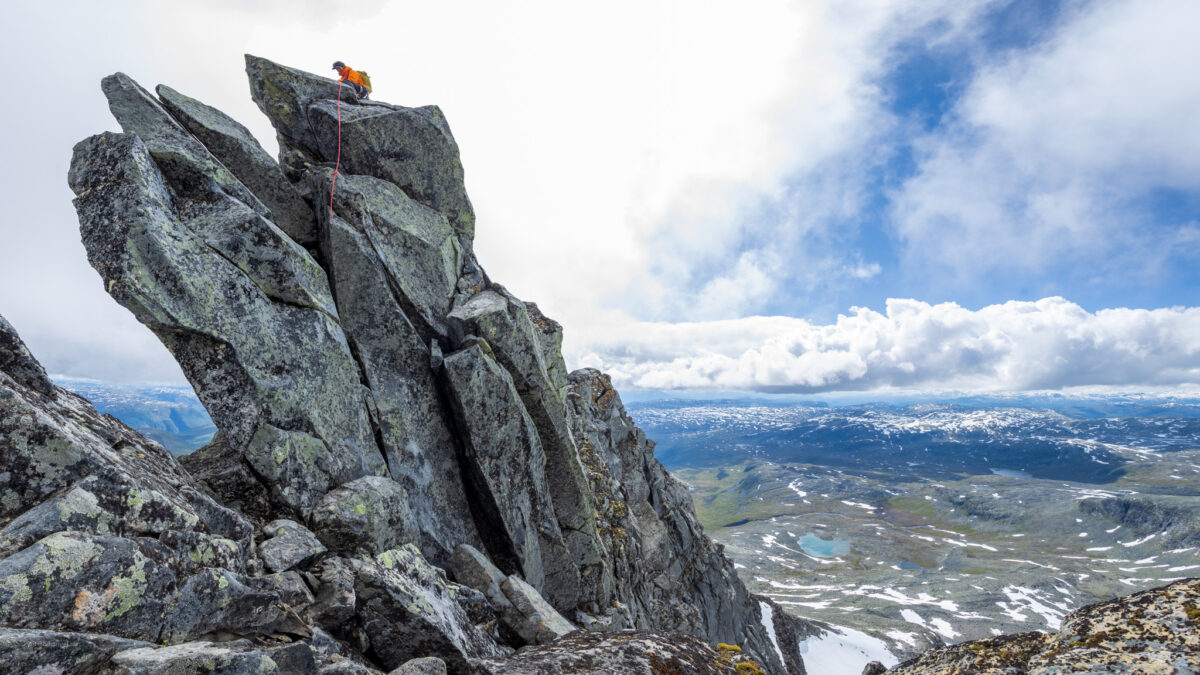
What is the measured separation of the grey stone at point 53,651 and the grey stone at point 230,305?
8.57 m

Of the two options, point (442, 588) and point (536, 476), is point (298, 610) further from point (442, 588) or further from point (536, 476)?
point (536, 476)

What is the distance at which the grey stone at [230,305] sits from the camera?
15344 millimetres

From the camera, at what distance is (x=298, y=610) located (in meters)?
12.1

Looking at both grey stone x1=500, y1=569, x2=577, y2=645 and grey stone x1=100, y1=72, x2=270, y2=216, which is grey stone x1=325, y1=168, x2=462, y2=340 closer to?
grey stone x1=100, y1=72, x2=270, y2=216

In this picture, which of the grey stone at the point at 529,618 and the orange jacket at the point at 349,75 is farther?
the orange jacket at the point at 349,75

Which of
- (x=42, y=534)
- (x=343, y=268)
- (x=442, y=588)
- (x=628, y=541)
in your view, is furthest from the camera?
(x=628, y=541)

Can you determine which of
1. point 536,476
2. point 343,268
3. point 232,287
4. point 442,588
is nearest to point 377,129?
point 343,268

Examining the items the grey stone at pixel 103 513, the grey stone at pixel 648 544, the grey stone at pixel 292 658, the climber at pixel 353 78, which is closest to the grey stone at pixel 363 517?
the grey stone at pixel 103 513

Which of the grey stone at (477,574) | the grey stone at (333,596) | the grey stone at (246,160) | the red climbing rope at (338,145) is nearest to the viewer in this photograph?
the grey stone at (333,596)

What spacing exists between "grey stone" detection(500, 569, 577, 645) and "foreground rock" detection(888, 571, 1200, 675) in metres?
13.4

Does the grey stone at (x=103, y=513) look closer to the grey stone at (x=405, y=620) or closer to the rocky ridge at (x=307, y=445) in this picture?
the rocky ridge at (x=307, y=445)

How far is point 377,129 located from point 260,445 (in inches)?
737

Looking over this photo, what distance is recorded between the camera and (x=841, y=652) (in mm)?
96250

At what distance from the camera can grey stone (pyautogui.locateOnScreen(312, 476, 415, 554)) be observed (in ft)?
51.7
